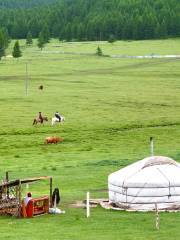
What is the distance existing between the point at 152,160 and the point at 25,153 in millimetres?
20148

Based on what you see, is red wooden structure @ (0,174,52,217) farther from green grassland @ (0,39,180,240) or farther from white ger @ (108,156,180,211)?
white ger @ (108,156,180,211)

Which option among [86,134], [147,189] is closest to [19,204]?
[147,189]

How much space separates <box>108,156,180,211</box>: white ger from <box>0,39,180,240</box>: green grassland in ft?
4.33

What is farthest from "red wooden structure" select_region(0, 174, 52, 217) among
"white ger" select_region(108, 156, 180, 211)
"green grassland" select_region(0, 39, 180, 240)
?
"white ger" select_region(108, 156, 180, 211)

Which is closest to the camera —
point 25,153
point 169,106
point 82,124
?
point 25,153

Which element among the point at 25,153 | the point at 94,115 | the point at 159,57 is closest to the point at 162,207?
the point at 25,153

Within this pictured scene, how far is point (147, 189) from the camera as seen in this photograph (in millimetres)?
32625

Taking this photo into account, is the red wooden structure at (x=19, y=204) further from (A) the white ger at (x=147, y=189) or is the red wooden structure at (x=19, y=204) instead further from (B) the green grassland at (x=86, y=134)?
(A) the white ger at (x=147, y=189)

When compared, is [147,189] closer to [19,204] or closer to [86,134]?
[19,204]

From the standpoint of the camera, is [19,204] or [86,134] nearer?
[19,204]

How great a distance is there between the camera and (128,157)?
4916 cm

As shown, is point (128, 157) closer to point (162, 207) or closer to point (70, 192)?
point (70, 192)

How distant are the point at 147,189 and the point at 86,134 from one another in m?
28.3

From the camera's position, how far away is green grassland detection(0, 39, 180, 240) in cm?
2881
